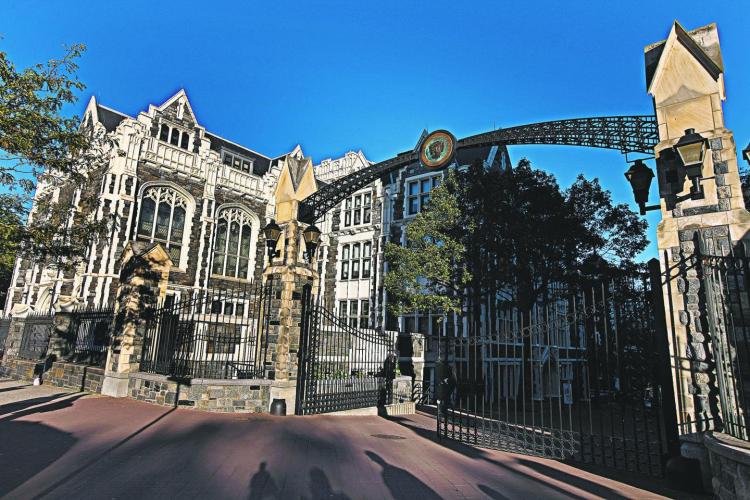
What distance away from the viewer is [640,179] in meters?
7.16

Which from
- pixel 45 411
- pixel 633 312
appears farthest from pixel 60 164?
pixel 633 312

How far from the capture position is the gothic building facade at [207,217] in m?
21.3

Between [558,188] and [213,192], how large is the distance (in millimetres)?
18833

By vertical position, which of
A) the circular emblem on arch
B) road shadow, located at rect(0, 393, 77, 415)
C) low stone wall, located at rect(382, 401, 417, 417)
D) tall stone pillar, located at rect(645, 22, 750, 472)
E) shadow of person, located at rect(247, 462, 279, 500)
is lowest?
low stone wall, located at rect(382, 401, 417, 417)

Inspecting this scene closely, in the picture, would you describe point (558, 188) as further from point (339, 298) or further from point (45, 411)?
point (45, 411)

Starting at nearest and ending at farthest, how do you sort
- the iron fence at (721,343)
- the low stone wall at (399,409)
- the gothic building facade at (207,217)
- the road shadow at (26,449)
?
the road shadow at (26,449) → the iron fence at (721,343) → the low stone wall at (399,409) → the gothic building facade at (207,217)

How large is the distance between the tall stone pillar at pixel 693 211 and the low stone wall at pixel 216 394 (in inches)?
356

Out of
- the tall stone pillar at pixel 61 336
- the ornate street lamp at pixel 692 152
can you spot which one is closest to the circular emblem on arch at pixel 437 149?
the ornate street lamp at pixel 692 152

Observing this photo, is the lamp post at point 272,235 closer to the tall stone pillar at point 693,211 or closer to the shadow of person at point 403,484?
the shadow of person at point 403,484

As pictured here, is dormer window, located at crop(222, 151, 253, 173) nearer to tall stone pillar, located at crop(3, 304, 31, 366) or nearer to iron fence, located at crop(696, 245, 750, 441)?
tall stone pillar, located at crop(3, 304, 31, 366)

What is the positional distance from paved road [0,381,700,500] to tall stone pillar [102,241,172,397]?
2.64 m

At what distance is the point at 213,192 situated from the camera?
25.2 m

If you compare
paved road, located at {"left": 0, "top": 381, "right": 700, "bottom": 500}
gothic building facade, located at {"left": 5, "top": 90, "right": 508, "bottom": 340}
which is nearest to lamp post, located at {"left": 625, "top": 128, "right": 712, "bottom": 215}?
paved road, located at {"left": 0, "top": 381, "right": 700, "bottom": 500}

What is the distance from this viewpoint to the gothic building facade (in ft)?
70.0
